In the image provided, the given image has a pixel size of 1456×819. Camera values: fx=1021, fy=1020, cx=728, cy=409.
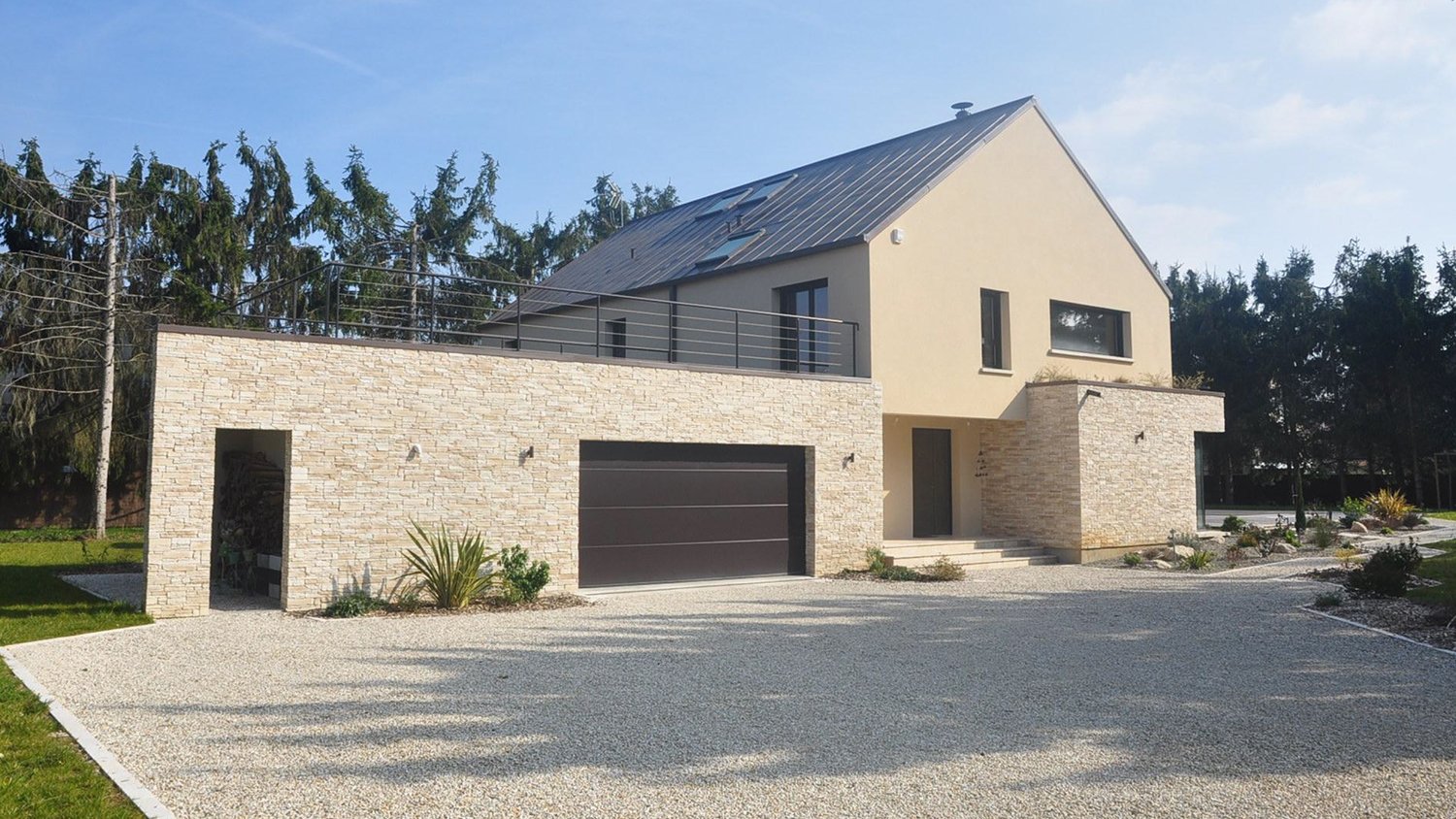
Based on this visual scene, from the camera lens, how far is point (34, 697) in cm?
742

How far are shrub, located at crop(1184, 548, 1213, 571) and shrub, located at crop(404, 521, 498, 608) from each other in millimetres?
12068

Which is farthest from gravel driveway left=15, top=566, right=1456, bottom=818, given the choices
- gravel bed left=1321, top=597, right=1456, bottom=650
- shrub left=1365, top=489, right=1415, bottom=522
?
shrub left=1365, top=489, right=1415, bottom=522

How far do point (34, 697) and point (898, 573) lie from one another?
1145 centimetres

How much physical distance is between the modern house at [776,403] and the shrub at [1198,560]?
1671mm

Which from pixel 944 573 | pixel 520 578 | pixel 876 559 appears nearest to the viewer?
pixel 520 578

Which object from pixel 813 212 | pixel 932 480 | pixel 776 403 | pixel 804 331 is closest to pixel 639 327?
pixel 813 212

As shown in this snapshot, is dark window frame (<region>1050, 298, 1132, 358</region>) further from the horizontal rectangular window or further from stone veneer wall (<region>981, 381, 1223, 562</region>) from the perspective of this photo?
stone veneer wall (<region>981, 381, 1223, 562</region>)

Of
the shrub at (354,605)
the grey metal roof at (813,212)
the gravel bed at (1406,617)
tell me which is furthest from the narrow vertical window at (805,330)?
the gravel bed at (1406,617)

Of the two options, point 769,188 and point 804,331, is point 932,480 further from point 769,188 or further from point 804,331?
point 769,188

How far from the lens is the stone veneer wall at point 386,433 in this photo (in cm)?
1129

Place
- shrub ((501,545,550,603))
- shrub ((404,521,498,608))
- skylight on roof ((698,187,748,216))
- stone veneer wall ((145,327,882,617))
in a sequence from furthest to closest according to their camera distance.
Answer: skylight on roof ((698,187,748,216))
shrub ((501,545,550,603))
shrub ((404,521,498,608))
stone veneer wall ((145,327,882,617))

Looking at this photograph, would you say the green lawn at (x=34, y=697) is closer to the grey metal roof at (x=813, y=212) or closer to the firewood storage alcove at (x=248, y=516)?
the firewood storage alcove at (x=248, y=516)

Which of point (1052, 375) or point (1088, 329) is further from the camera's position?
point (1088, 329)

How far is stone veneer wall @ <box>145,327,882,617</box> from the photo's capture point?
1129 cm
